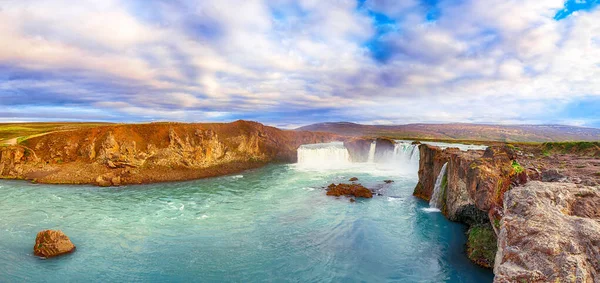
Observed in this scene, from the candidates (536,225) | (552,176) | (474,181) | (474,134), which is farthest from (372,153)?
(474,134)

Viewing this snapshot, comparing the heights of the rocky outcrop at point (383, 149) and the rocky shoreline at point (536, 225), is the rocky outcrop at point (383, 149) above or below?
below

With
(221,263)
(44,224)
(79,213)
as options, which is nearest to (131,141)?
(79,213)

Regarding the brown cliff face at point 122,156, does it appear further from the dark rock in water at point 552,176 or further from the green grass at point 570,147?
the green grass at point 570,147

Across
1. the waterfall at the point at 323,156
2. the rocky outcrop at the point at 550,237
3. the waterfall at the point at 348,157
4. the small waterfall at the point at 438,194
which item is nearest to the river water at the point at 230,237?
the small waterfall at the point at 438,194

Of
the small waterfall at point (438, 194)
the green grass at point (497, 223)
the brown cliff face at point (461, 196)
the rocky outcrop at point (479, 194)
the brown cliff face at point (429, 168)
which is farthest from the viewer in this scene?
the brown cliff face at point (429, 168)

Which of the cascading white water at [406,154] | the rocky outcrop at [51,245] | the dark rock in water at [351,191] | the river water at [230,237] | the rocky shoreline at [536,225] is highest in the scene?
the rocky shoreline at [536,225]

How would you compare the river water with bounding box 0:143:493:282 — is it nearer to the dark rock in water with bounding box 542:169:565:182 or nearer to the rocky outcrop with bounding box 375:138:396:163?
the dark rock in water with bounding box 542:169:565:182
